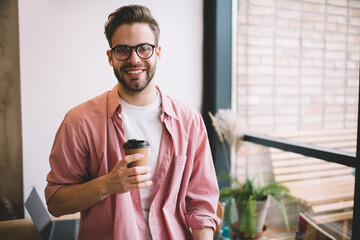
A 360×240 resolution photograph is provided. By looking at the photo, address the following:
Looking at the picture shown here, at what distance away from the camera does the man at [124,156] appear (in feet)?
3.74

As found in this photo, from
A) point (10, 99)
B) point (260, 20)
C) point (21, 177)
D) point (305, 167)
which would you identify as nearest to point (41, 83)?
point (10, 99)

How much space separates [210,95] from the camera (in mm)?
2449

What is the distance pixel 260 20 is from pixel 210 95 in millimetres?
795

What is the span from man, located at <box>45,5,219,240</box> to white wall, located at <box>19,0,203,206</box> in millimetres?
936

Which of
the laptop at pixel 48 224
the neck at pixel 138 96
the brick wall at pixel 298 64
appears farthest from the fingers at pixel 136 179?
the brick wall at pixel 298 64

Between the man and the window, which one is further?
the window

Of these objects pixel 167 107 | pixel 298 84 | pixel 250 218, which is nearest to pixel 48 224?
pixel 167 107

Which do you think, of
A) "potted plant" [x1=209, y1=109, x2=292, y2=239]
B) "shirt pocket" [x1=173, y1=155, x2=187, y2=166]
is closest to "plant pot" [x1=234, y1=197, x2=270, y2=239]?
"potted plant" [x1=209, y1=109, x2=292, y2=239]

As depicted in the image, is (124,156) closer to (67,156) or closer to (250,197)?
(67,156)

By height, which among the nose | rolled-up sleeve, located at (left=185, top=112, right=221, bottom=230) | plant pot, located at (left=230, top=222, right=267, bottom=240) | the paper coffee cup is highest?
the nose

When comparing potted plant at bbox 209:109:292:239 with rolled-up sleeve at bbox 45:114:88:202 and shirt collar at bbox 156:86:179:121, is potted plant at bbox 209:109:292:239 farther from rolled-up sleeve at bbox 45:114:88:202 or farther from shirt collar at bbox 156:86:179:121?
rolled-up sleeve at bbox 45:114:88:202

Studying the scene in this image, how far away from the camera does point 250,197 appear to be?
6.38 feet

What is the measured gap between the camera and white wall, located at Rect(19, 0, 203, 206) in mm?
1928

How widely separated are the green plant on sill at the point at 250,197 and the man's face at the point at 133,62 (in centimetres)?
120
